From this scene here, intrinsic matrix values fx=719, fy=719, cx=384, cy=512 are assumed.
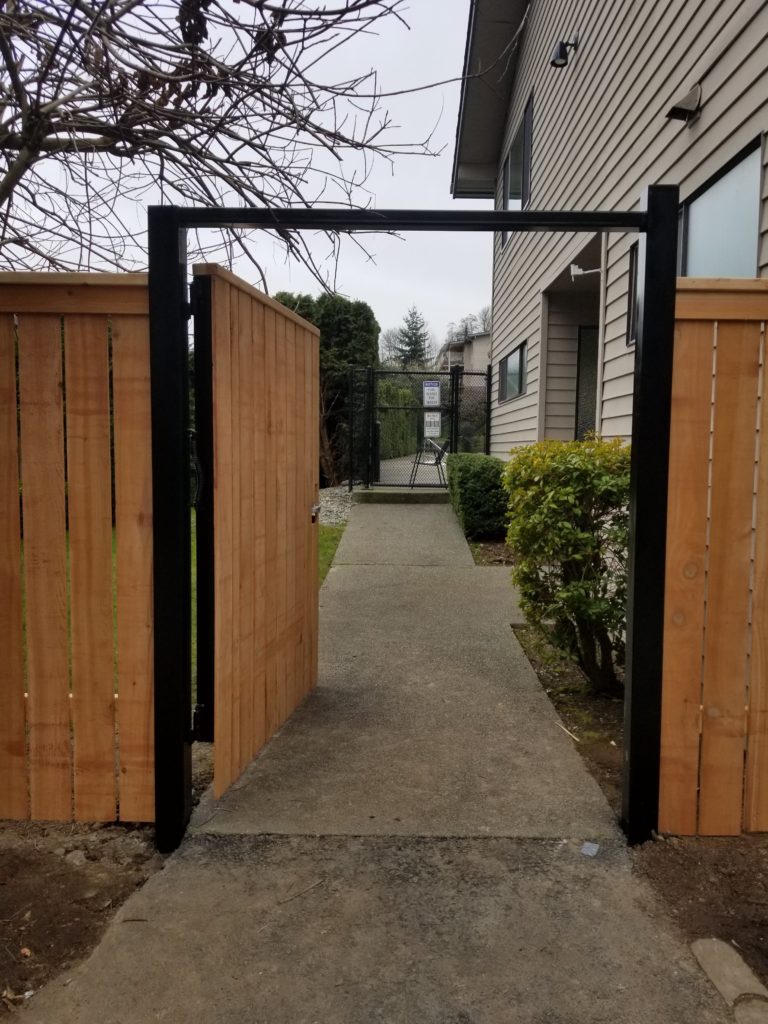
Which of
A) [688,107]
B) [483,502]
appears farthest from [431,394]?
[688,107]

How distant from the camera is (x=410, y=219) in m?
2.70

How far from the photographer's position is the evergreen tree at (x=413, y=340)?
58875 mm

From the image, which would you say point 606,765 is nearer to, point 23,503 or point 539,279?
point 23,503

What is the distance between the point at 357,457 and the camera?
1465cm

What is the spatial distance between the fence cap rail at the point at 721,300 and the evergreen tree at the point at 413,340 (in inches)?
2167

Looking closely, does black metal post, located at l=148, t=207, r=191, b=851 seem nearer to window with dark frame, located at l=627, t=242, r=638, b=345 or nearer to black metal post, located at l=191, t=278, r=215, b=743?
black metal post, located at l=191, t=278, r=215, b=743

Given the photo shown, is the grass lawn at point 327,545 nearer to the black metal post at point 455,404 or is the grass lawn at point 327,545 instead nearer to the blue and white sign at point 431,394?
the black metal post at point 455,404

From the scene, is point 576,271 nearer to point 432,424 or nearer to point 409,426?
point 432,424

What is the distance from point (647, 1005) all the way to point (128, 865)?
1.72m

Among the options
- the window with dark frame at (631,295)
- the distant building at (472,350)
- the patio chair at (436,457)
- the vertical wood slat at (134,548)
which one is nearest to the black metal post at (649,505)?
the vertical wood slat at (134,548)

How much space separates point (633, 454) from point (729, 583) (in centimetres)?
58

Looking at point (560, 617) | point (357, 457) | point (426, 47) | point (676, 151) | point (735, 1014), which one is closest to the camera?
point (735, 1014)

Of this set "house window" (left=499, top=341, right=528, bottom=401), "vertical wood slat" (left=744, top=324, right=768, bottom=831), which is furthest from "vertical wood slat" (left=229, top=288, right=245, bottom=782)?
"house window" (left=499, top=341, right=528, bottom=401)

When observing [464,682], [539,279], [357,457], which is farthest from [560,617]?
[357,457]
